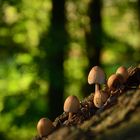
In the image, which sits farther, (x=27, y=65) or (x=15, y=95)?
(x=15, y=95)

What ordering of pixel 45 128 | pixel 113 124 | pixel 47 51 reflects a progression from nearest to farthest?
pixel 113 124 < pixel 45 128 < pixel 47 51

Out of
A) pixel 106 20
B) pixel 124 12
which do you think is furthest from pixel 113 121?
pixel 106 20

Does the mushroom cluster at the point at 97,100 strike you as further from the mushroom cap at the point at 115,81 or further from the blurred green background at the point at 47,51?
the blurred green background at the point at 47,51

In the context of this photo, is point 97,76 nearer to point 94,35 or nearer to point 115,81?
point 115,81

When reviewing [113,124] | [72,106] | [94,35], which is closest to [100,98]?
[72,106]

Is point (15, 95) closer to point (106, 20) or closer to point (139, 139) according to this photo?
point (106, 20)

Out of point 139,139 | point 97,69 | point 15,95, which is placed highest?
point 15,95

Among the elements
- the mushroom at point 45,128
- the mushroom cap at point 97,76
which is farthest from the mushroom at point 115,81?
the mushroom cap at point 97,76

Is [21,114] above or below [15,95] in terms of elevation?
below
